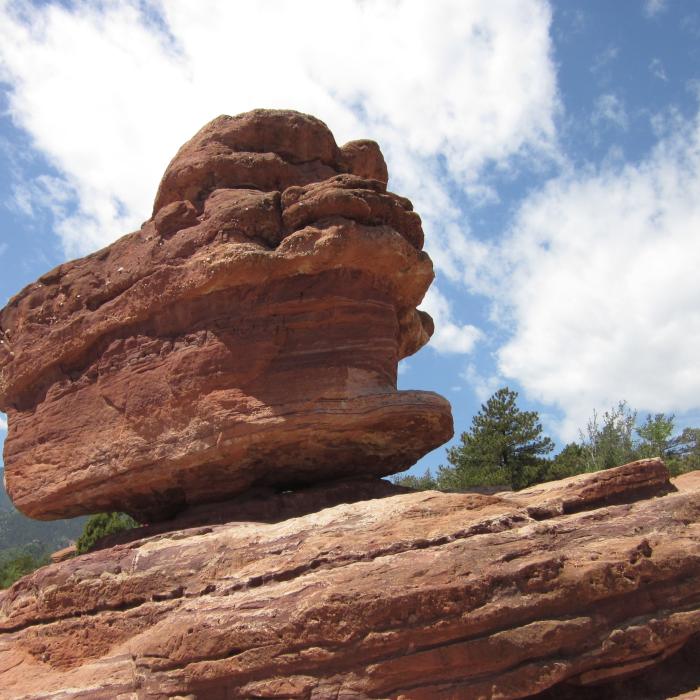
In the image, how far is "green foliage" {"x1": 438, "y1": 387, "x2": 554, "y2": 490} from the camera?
2877cm

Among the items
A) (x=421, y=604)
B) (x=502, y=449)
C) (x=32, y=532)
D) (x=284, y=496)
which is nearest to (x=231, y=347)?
(x=284, y=496)

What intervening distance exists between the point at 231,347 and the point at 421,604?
522 centimetres

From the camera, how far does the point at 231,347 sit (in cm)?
1035

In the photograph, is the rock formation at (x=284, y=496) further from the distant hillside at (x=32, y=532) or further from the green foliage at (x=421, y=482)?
the distant hillside at (x=32, y=532)

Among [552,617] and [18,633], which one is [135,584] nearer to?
[18,633]

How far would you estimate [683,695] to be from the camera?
6.79 meters

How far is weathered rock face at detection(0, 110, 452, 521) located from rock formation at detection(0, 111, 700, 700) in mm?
43

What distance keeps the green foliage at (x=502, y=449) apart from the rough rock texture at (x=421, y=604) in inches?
813

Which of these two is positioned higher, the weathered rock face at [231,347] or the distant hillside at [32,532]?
the distant hillside at [32,532]

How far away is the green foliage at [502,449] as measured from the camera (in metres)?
28.8

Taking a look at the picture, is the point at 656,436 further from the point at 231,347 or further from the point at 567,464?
the point at 231,347

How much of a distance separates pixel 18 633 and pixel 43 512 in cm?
269

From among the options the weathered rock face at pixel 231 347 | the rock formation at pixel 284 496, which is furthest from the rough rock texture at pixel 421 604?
the weathered rock face at pixel 231 347

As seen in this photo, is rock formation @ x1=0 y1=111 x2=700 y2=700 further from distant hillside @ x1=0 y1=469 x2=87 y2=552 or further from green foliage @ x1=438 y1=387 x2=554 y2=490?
distant hillside @ x1=0 y1=469 x2=87 y2=552
